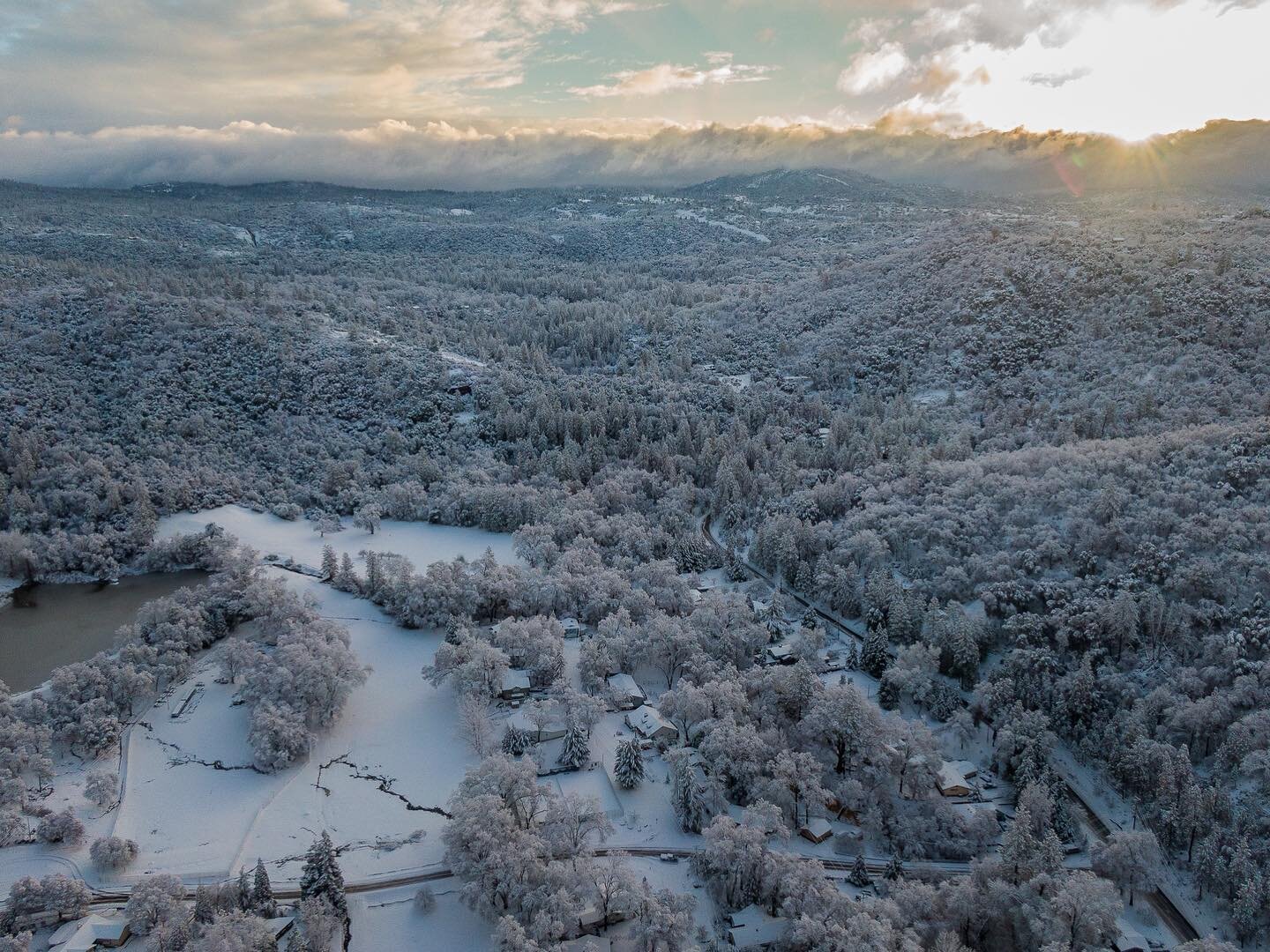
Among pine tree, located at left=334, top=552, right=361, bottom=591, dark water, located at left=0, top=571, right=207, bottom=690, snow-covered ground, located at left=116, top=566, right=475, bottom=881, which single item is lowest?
dark water, located at left=0, top=571, right=207, bottom=690

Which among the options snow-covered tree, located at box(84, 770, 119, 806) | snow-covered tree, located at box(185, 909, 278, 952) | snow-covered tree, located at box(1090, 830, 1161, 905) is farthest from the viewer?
snow-covered tree, located at box(84, 770, 119, 806)

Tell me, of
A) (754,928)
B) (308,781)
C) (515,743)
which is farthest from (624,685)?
(308,781)

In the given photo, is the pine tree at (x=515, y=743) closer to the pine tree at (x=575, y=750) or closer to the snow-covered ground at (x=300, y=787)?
the pine tree at (x=575, y=750)

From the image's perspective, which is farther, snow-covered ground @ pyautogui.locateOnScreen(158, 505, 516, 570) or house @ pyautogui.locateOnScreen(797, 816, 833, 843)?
snow-covered ground @ pyautogui.locateOnScreen(158, 505, 516, 570)

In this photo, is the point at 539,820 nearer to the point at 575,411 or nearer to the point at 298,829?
the point at 298,829

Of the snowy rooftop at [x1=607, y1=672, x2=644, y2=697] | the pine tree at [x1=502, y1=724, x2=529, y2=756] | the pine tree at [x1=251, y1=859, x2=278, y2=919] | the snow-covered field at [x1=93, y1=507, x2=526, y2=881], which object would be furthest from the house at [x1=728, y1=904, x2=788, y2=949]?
the pine tree at [x1=251, y1=859, x2=278, y2=919]

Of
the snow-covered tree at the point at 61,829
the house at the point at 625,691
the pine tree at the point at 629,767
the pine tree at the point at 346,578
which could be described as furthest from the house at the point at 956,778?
the pine tree at the point at 346,578

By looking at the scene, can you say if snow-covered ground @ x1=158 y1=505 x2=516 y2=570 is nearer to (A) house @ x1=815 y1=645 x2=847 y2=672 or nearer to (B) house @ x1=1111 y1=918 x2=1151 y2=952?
(A) house @ x1=815 y1=645 x2=847 y2=672

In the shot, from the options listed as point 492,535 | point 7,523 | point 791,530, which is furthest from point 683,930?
point 7,523
